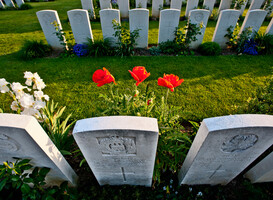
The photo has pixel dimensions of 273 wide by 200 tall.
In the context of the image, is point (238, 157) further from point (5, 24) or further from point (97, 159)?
point (5, 24)

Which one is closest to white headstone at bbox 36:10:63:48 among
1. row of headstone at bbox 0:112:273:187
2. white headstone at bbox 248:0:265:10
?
row of headstone at bbox 0:112:273:187

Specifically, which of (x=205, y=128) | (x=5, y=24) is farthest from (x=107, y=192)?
(x=5, y=24)

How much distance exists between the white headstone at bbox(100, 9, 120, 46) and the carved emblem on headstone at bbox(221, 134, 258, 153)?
4.06 m

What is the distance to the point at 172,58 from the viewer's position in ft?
14.3

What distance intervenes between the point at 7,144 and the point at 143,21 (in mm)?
4183

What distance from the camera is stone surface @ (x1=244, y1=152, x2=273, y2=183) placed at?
1611 mm

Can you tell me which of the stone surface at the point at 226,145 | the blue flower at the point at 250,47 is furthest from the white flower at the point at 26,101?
the blue flower at the point at 250,47

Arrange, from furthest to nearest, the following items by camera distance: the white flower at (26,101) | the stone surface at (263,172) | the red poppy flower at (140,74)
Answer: the stone surface at (263,172), the white flower at (26,101), the red poppy flower at (140,74)

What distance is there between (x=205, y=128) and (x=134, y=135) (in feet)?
1.78

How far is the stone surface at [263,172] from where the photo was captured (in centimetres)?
161

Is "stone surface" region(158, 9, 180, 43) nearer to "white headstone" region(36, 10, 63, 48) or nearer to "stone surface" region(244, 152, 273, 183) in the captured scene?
"white headstone" region(36, 10, 63, 48)

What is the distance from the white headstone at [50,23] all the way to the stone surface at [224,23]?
15.0ft

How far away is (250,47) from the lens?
4.41 meters

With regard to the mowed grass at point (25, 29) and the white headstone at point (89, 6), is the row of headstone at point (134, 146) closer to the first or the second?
the mowed grass at point (25, 29)
